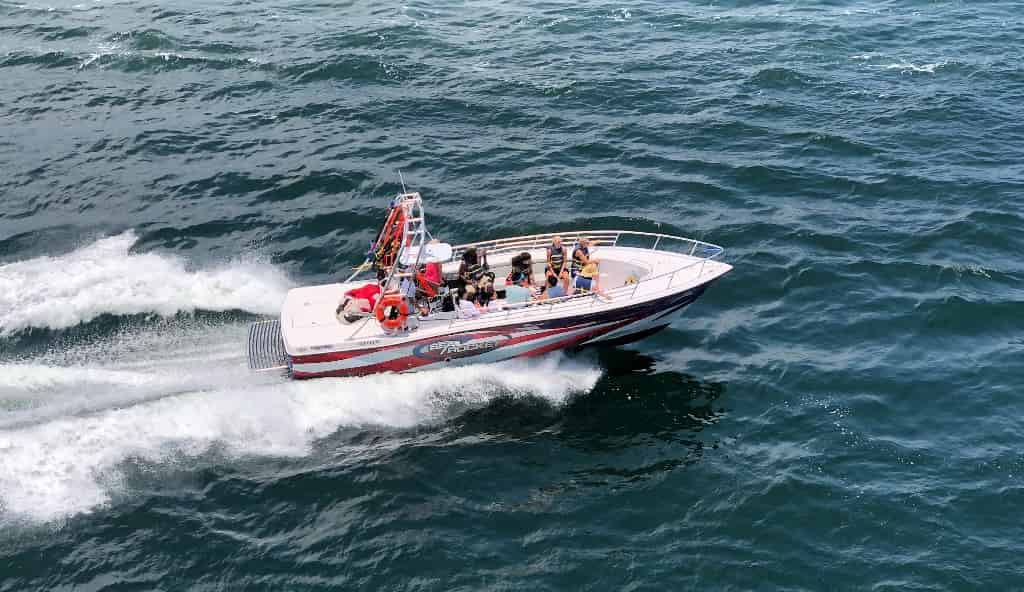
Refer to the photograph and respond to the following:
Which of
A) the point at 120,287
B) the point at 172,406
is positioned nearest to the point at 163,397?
the point at 172,406

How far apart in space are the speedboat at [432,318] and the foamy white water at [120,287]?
274 cm

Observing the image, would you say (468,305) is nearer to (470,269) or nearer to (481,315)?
(481,315)

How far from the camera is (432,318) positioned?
2250cm

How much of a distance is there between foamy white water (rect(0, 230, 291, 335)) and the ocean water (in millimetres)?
132

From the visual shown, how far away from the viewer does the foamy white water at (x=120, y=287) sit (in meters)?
24.7

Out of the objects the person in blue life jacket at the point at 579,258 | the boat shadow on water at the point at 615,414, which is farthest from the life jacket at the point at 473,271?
the boat shadow on water at the point at 615,414

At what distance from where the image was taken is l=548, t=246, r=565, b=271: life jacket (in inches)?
914

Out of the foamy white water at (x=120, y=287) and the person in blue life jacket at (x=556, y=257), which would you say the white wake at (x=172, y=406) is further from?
the person in blue life jacket at (x=556, y=257)

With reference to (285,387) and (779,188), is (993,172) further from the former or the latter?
(285,387)

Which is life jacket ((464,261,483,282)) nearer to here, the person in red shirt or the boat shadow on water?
the person in red shirt

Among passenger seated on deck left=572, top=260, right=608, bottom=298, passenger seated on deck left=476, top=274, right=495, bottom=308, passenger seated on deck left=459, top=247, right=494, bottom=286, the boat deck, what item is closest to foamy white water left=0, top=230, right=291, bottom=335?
the boat deck

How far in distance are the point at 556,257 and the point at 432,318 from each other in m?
3.67

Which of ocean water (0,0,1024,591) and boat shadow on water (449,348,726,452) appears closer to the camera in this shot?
ocean water (0,0,1024,591)

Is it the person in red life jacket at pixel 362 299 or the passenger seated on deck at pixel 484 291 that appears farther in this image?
the person in red life jacket at pixel 362 299
